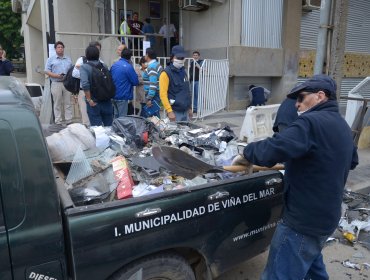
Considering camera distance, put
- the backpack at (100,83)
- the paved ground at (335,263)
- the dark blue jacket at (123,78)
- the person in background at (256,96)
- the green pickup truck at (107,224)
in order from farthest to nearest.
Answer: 1. the person in background at (256,96)
2. the dark blue jacket at (123,78)
3. the backpack at (100,83)
4. the paved ground at (335,263)
5. the green pickup truck at (107,224)

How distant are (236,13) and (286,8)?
2.06 meters

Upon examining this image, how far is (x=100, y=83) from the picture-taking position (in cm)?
584

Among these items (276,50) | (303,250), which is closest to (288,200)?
(303,250)

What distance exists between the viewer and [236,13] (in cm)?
1097

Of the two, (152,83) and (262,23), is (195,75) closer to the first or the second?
(152,83)

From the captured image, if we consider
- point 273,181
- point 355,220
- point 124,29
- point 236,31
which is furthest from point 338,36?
point 124,29

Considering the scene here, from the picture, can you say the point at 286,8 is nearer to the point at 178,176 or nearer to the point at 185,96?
the point at 185,96

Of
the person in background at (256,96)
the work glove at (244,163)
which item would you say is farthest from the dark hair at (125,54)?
the person in background at (256,96)

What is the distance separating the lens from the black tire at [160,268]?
232 cm

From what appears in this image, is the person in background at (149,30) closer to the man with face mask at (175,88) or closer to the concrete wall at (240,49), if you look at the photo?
the concrete wall at (240,49)

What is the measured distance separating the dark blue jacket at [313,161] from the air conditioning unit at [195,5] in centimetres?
955

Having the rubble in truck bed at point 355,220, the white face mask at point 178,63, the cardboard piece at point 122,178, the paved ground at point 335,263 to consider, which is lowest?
the paved ground at point 335,263

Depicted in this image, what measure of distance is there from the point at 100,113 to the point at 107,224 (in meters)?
4.17

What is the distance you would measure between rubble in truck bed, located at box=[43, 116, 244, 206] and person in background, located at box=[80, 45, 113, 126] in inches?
73.8
